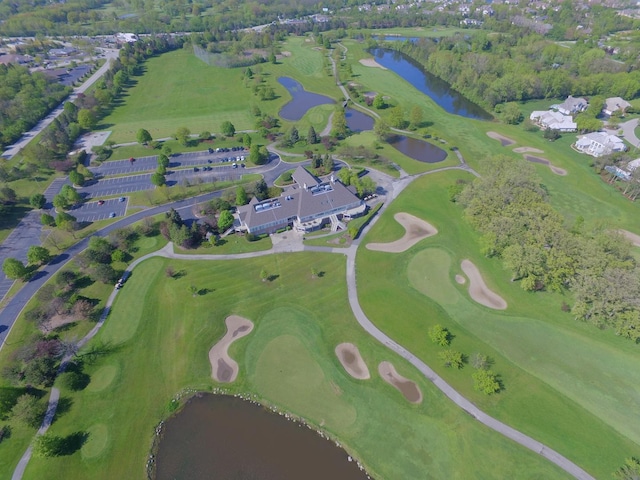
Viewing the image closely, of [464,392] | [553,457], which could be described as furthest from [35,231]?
[553,457]

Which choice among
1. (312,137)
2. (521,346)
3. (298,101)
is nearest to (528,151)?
(312,137)

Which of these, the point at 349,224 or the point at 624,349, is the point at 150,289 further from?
the point at 624,349

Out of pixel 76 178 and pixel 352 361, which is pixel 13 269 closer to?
pixel 76 178

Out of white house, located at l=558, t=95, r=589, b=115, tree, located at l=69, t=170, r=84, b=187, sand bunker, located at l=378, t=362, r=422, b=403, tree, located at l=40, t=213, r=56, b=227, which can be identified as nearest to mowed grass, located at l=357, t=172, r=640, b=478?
sand bunker, located at l=378, t=362, r=422, b=403

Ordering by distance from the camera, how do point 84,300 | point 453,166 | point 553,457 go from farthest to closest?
point 453,166 → point 84,300 → point 553,457

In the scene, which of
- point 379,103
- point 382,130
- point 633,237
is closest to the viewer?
point 633,237

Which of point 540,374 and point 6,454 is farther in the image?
point 540,374

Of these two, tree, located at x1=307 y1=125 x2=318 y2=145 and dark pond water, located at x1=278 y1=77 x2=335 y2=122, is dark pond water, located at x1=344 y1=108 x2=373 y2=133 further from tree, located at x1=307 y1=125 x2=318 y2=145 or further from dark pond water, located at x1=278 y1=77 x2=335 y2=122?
tree, located at x1=307 y1=125 x2=318 y2=145
